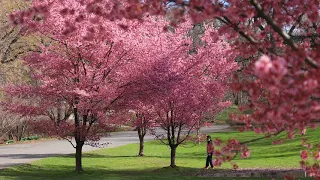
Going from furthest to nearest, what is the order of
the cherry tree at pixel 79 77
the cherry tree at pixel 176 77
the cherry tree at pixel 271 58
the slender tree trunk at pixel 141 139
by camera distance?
the slender tree trunk at pixel 141 139 → the cherry tree at pixel 176 77 → the cherry tree at pixel 79 77 → the cherry tree at pixel 271 58

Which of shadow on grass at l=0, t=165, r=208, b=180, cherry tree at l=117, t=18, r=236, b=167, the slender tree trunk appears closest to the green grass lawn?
shadow on grass at l=0, t=165, r=208, b=180

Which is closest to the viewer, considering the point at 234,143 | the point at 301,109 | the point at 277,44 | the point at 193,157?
the point at 301,109

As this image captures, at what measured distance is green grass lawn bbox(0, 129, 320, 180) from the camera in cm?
1588

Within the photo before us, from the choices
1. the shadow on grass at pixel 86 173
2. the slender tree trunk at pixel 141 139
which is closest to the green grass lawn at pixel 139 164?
the shadow on grass at pixel 86 173

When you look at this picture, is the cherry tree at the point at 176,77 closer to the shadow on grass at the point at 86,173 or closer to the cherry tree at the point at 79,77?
the cherry tree at the point at 79,77

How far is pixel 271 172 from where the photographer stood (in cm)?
1523

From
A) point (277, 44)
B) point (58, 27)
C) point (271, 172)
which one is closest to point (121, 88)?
point (58, 27)

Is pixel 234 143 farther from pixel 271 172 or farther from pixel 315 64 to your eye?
pixel 271 172

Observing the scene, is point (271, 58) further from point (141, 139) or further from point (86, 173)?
point (141, 139)

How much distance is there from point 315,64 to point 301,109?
14.9 inches

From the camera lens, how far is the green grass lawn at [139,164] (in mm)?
15883

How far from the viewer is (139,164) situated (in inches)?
802

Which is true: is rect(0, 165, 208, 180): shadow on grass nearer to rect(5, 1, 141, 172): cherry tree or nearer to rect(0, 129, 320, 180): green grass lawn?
rect(0, 129, 320, 180): green grass lawn

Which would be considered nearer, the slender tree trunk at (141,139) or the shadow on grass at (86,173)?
the shadow on grass at (86,173)
